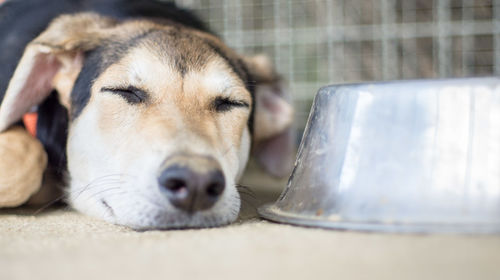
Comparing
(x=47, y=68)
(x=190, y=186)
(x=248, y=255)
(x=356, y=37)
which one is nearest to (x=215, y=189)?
(x=190, y=186)

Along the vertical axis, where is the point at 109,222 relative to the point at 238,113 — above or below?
below

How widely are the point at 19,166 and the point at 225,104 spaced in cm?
73

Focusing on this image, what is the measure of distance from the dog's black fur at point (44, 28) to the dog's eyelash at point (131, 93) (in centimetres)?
11

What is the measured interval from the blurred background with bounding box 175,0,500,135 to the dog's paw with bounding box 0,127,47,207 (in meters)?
2.71

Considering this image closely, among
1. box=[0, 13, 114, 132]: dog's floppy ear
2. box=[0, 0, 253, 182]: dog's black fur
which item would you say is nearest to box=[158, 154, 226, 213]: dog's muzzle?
box=[0, 0, 253, 182]: dog's black fur

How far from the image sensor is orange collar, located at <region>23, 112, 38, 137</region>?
2.19 metres

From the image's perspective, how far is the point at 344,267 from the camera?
0.95 m

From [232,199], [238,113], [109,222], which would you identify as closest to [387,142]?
[232,199]

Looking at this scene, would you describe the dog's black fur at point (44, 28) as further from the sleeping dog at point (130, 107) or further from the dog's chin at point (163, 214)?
the dog's chin at point (163, 214)

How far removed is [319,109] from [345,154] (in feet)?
0.78

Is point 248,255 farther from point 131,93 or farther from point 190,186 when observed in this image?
point 131,93

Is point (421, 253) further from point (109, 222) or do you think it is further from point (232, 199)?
point (109, 222)

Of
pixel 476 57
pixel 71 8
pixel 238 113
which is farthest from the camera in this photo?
pixel 476 57

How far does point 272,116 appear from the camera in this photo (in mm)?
2725
